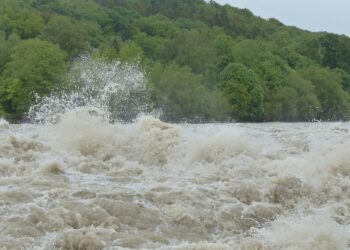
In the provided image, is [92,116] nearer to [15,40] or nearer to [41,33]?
[15,40]

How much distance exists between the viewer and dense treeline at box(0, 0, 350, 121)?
178 feet

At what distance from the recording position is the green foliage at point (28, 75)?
52062mm

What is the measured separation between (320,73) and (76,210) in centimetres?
6330

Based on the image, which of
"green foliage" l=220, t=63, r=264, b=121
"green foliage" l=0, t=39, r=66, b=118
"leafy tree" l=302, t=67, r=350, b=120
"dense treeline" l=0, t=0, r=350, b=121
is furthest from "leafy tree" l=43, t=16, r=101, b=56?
"leafy tree" l=302, t=67, r=350, b=120

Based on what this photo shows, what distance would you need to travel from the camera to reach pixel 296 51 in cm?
8962

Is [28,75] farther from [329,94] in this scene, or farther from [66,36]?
[329,94]

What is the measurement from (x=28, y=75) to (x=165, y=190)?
1708 inches

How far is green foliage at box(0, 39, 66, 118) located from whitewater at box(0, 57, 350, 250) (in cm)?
3526

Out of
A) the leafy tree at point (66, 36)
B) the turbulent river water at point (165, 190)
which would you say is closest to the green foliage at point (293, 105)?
the leafy tree at point (66, 36)

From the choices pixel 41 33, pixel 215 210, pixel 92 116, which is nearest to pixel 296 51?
pixel 41 33

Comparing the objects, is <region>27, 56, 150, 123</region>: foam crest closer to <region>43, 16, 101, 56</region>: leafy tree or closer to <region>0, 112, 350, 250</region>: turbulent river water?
<region>43, 16, 101, 56</region>: leafy tree

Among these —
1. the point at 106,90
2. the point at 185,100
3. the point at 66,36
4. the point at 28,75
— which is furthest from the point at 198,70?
the point at 106,90

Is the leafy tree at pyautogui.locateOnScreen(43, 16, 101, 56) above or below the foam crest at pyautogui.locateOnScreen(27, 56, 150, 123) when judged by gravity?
above

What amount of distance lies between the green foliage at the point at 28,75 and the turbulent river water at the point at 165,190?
3560 cm
